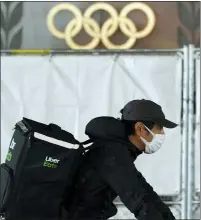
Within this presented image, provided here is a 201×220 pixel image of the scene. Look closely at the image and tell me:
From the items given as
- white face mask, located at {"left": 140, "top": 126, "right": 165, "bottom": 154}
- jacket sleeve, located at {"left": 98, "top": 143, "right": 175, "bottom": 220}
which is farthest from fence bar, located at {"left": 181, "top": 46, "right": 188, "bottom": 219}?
jacket sleeve, located at {"left": 98, "top": 143, "right": 175, "bottom": 220}

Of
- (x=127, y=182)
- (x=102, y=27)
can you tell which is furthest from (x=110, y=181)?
(x=102, y=27)

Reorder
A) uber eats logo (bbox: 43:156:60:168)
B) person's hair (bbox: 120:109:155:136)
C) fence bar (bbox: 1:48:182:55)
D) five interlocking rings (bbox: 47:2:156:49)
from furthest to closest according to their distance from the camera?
five interlocking rings (bbox: 47:2:156:49) < fence bar (bbox: 1:48:182:55) < person's hair (bbox: 120:109:155:136) < uber eats logo (bbox: 43:156:60:168)

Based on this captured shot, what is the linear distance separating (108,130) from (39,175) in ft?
1.30

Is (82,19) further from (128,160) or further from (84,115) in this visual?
(128,160)

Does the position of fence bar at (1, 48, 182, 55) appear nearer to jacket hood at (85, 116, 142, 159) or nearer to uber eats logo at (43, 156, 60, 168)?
jacket hood at (85, 116, 142, 159)

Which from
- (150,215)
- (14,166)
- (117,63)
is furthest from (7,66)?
(150,215)

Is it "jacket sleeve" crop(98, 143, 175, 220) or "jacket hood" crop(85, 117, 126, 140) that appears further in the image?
"jacket hood" crop(85, 117, 126, 140)

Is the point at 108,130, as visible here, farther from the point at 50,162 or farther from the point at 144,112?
the point at 50,162

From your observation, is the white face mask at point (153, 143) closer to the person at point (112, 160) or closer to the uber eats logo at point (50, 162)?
the person at point (112, 160)

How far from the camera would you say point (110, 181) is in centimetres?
293

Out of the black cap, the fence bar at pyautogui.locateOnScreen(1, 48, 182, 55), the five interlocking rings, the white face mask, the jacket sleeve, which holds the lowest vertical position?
the jacket sleeve

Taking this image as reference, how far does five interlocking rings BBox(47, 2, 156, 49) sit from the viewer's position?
244 inches

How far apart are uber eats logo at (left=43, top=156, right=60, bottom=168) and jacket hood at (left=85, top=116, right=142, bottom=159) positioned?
9.1 inches

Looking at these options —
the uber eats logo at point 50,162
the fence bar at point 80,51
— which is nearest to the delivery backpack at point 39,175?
the uber eats logo at point 50,162
